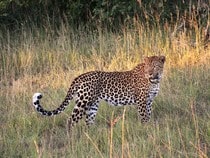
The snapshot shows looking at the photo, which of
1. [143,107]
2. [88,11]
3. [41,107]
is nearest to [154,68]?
[143,107]

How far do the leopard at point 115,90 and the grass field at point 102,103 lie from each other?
16cm

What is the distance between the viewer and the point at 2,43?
36.2ft

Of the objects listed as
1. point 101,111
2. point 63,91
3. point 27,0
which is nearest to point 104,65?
point 63,91

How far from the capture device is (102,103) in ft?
22.0

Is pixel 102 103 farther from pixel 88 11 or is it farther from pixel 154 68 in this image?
pixel 88 11

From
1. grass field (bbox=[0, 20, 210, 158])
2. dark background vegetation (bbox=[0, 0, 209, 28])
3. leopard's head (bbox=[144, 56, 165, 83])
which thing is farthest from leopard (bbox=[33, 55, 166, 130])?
dark background vegetation (bbox=[0, 0, 209, 28])

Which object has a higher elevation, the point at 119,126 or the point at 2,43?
the point at 2,43

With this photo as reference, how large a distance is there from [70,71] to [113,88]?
233cm

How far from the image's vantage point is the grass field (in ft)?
16.5

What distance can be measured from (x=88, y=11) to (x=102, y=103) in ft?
20.4

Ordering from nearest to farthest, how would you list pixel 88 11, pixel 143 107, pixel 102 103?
pixel 143 107 < pixel 102 103 < pixel 88 11

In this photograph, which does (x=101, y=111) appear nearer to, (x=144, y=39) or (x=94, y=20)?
(x=144, y=39)

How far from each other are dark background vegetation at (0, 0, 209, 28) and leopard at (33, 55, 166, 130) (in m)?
4.20

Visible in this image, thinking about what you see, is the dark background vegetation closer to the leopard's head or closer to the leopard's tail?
the leopard's head
